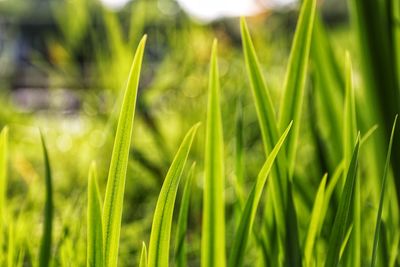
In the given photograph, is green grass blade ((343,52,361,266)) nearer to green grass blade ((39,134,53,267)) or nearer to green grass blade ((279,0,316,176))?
green grass blade ((279,0,316,176))

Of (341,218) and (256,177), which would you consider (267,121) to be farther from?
(256,177)

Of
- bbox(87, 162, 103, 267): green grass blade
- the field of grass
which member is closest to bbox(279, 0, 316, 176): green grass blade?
the field of grass

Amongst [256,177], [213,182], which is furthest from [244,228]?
[256,177]

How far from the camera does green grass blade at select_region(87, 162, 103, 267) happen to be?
235 millimetres

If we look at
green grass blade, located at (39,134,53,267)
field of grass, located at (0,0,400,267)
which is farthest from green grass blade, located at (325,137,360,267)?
green grass blade, located at (39,134,53,267)

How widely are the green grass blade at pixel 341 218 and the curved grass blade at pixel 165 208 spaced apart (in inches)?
2.3

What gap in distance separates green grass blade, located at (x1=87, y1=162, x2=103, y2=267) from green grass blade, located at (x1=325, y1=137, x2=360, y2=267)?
0.28 feet

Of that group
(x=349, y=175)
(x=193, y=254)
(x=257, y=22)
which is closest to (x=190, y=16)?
(x=257, y=22)

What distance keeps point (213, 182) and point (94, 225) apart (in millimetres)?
54

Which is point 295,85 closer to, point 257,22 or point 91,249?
point 91,249

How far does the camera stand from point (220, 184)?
0.27m

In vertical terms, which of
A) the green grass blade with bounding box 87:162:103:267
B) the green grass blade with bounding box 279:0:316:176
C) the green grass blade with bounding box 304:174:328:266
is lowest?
the green grass blade with bounding box 304:174:328:266

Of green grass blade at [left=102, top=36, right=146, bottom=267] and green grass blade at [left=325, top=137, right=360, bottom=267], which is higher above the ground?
green grass blade at [left=102, top=36, right=146, bottom=267]

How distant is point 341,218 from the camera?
0.25 m
